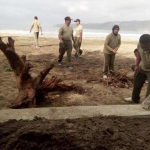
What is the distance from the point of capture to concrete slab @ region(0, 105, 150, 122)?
3525 mm

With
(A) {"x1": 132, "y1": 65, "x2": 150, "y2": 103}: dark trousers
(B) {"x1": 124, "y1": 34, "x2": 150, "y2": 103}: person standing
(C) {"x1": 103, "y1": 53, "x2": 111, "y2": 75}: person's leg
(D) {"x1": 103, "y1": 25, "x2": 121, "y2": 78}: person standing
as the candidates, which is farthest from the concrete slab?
(C) {"x1": 103, "y1": 53, "x2": 111, "y2": 75}: person's leg

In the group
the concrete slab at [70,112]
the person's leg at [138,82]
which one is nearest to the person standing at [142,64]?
the person's leg at [138,82]

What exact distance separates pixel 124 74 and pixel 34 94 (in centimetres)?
347

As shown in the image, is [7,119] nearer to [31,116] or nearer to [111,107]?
[31,116]

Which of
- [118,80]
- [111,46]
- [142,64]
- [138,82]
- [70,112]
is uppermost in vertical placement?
[111,46]

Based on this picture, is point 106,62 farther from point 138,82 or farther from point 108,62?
point 138,82

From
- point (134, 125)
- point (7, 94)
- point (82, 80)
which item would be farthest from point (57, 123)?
point (82, 80)

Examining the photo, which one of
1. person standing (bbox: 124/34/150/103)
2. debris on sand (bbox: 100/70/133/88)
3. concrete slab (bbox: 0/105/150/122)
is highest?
person standing (bbox: 124/34/150/103)

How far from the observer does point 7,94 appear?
235 inches

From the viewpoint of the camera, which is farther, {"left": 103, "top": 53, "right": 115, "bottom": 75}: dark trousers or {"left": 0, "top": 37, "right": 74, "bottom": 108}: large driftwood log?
{"left": 103, "top": 53, "right": 115, "bottom": 75}: dark trousers

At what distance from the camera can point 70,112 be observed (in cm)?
367

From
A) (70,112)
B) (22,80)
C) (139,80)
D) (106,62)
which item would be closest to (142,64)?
(139,80)

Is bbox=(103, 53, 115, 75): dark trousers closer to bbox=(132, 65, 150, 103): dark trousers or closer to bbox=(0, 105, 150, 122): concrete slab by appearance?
bbox=(132, 65, 150, 103): dark trousers

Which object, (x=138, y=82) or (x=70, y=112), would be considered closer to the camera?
(x=70, y=112)
